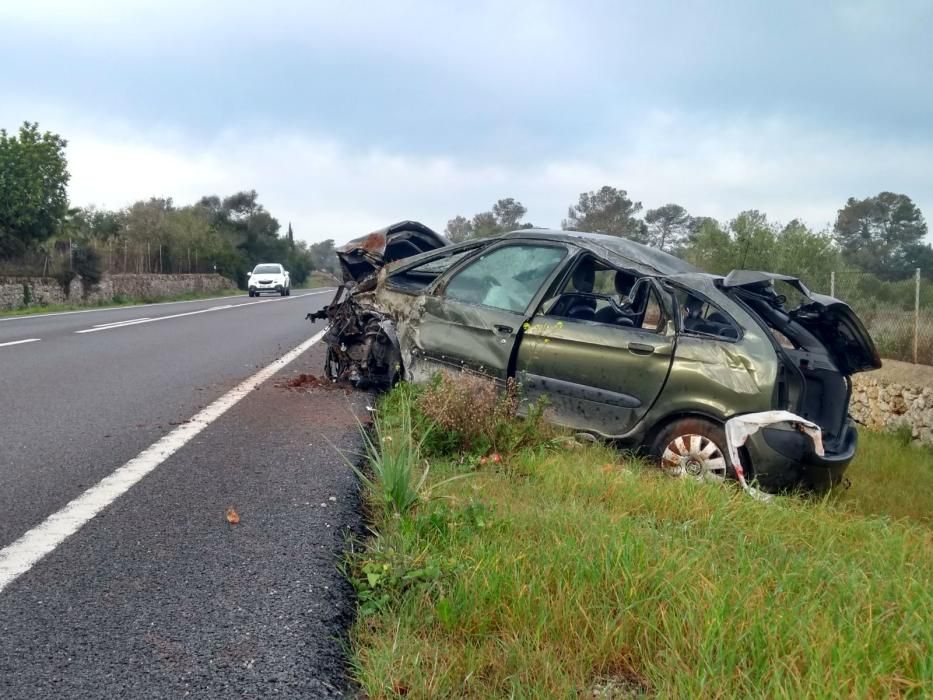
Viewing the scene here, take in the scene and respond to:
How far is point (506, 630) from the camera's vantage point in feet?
7.53

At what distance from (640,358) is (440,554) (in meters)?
2.27

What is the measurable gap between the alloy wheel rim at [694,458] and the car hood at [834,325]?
0.99m

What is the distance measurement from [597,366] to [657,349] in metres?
0.40

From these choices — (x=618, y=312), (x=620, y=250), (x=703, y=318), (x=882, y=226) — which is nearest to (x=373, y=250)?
(x=618, y=312)

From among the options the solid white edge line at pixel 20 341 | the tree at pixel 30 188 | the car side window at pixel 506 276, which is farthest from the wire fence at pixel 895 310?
the tree at pixel 30 188

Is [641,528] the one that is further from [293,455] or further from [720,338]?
[293,455]

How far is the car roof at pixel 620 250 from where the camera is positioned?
16.3ft

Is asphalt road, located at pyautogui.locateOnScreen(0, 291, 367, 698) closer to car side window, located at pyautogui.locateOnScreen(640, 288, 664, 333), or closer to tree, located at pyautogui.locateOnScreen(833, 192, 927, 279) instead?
car side window, located at pyautogui.locateOnScreen(640, 288, 664, 333)

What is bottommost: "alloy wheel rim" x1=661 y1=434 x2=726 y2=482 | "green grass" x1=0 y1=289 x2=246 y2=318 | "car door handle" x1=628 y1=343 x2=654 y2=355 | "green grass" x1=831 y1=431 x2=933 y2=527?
"green grass" x1=831 y1=431 x2=933 y2=527

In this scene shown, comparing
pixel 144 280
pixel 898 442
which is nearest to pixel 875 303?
pixel 898 442

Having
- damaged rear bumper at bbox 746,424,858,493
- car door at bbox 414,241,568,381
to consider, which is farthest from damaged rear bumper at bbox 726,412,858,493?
car door at bbox 414,241,568,381

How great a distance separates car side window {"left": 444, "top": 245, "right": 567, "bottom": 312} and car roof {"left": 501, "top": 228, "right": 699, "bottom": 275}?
92mm

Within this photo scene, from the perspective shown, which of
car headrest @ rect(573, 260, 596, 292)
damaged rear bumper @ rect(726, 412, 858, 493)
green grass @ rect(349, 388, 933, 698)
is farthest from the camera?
car headrest @ rect(573, 260, 596, 292)

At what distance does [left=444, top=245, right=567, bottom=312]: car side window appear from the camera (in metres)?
5.25
